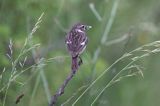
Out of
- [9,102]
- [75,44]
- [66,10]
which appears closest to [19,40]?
[9,102]

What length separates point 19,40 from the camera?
3133 millimetres

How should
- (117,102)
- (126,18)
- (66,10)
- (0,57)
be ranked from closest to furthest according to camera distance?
(0,57), (117,102), (66,10), (126,18)

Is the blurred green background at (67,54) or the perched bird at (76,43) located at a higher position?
the perched bird at (76,43)

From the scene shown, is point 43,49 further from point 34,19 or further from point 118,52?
point 118,52

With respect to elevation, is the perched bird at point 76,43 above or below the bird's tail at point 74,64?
above

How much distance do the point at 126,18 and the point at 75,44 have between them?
2.43 m

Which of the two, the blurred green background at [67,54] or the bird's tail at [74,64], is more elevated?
the bird's tail at [74,64]

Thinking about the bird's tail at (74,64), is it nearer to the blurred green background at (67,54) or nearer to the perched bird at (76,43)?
Result: the perched bird at (76,43)

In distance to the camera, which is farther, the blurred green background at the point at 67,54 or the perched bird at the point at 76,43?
the blurred green background at the point at 67,54

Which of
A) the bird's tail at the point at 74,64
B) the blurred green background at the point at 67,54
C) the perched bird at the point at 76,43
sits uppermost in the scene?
the perched bird at the point at 76,43

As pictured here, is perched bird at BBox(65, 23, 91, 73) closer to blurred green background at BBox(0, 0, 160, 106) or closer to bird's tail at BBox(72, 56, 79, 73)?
bird's tail at BBox(72, 56, 79, 73)

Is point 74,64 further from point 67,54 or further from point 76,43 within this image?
point 67,54

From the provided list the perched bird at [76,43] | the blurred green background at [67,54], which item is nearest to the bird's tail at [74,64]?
the perched bird at [76,43]

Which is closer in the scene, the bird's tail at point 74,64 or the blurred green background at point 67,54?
the bird's tail at point 74,64
